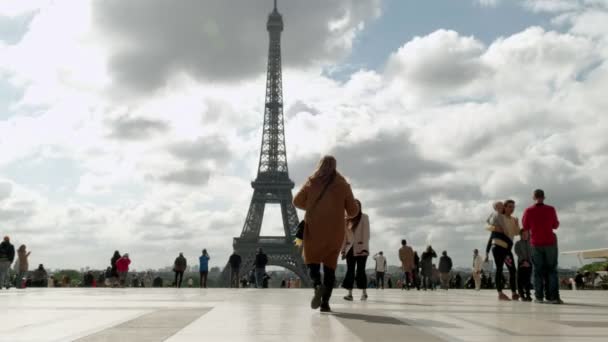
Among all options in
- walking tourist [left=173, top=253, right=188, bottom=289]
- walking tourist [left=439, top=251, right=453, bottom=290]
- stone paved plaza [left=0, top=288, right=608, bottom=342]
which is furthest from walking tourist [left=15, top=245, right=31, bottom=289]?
stone paved plaza [left=0, top=288, right=608, bottom=342]

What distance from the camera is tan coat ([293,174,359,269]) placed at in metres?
7.55

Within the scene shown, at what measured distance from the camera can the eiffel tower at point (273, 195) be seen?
66.4m

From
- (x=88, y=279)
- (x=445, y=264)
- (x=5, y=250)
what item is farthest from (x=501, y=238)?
(x=88, y=279)

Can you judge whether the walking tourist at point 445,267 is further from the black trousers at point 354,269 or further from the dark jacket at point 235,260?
the black trousers at point 354,269

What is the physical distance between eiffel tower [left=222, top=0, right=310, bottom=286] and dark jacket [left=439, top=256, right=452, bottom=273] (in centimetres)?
4101

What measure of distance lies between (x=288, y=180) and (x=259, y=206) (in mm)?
4456

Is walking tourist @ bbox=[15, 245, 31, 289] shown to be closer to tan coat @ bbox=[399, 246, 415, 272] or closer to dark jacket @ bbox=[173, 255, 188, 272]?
dark jacket @ bbox=[173, 255, 188, 272]

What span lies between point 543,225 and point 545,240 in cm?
25

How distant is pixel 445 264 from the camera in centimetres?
2278

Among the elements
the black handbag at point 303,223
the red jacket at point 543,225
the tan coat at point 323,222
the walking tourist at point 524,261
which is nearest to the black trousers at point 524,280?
the walking tourist at point 524,261

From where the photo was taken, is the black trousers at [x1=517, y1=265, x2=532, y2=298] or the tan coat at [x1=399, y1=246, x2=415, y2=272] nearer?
the black trousers at [x1=517, y1=265, x2=532, y2=298]

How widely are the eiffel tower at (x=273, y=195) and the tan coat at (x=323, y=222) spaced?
183ft

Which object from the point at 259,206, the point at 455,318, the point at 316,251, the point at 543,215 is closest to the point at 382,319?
the point at 455,318

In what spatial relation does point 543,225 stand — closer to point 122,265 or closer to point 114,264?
point 122,265
